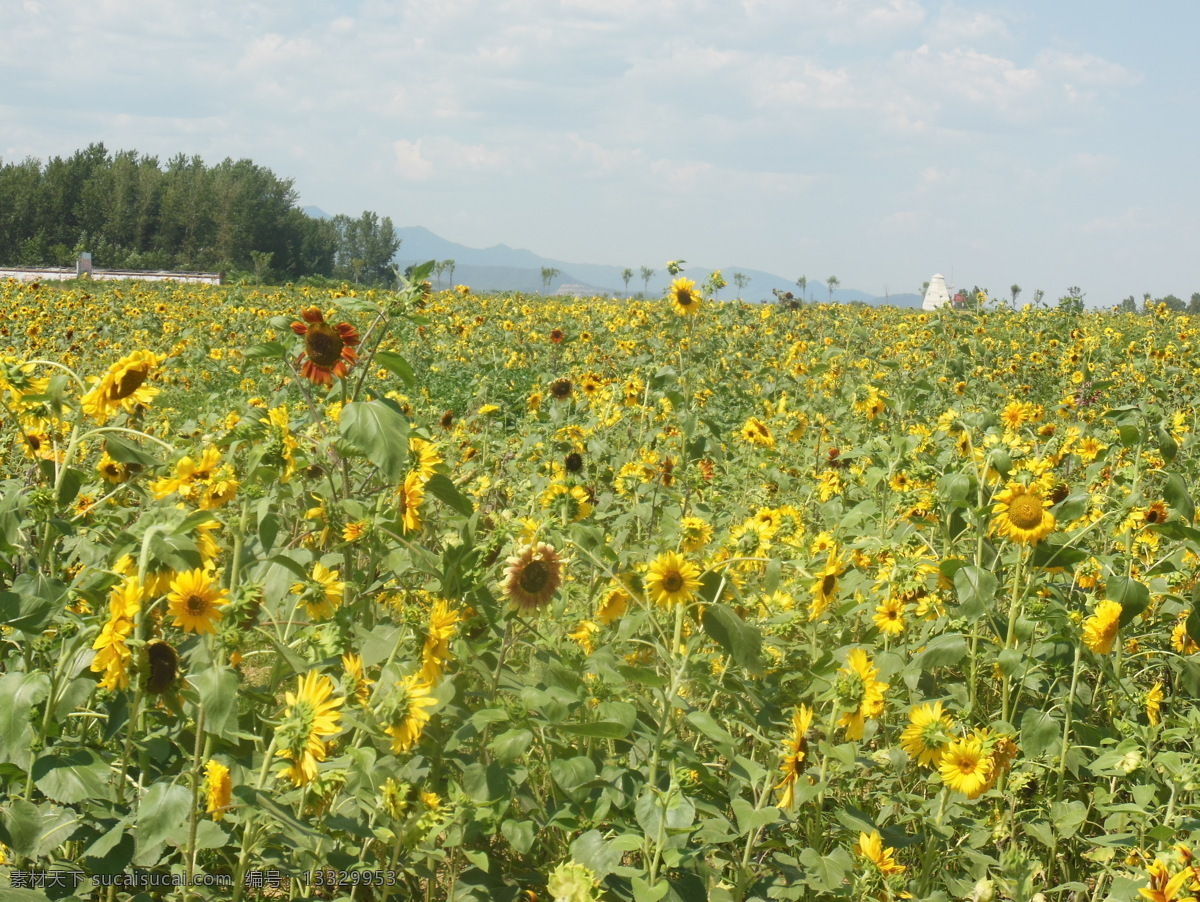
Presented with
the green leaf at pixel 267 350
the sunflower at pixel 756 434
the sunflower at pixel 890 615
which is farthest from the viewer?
the sunflower at pixel 756 434

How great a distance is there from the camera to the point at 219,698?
1555 mm

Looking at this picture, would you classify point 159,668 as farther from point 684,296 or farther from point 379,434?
point 684,296

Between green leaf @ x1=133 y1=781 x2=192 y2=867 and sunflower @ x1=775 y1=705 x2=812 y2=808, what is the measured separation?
3.71 ft

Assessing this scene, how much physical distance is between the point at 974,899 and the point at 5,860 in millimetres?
1882

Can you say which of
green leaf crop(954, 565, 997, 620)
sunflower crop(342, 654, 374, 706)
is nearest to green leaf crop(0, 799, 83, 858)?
sunflower crop(342, 654, 374, 706)

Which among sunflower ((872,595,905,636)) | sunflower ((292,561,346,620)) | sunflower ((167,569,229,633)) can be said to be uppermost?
sunflower ((167,569,229,633))

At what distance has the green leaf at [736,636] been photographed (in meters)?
1.88

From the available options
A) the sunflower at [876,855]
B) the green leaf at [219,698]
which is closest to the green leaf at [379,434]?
the green leaf at [219,698]

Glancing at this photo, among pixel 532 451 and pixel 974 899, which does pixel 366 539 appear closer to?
pixel 974 899

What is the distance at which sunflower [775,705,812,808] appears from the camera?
2.03 m

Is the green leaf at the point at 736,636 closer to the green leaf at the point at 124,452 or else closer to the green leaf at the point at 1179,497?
the green leaf at the point at 124,452

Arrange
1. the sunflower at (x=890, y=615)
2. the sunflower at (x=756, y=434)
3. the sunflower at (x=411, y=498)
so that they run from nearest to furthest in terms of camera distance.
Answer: the sunflower at (x=411, y=498) → the sunflower at (x=890, y=615) → the sunflower at (x=756, y=434)

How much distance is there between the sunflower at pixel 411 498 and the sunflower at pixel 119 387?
0.60 metres

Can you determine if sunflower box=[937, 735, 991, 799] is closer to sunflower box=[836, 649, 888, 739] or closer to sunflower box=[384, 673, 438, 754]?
sunflower box=[836, 649, 888, 739]
